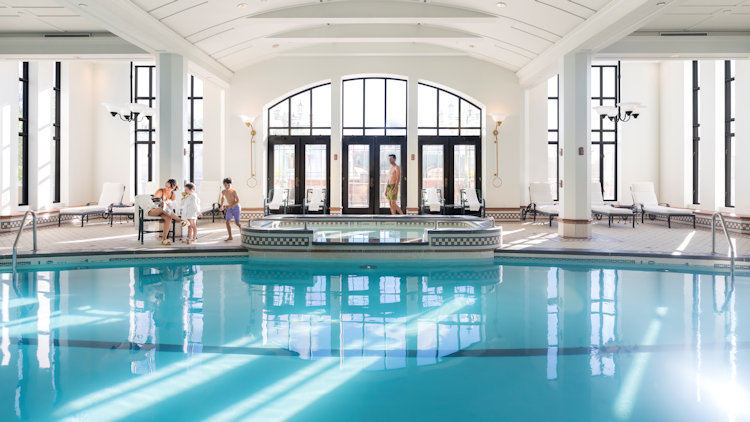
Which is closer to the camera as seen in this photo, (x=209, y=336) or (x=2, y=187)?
(x=209, y=336)

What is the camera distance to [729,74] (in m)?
11.4

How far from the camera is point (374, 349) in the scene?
3736 millimetres

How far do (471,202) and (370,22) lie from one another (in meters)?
5.33

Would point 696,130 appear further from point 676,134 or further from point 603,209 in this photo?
point 603,209

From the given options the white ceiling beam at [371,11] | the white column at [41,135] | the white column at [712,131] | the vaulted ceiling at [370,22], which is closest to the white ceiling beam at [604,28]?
the vaulted ceiling at [370,22]

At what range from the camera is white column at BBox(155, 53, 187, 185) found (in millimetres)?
9164

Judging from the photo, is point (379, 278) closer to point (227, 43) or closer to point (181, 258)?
point (181, 258)

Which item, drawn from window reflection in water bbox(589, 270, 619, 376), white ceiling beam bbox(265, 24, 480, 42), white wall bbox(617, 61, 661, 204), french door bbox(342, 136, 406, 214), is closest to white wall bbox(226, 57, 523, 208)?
french door bbox(342, 136, 406, 214)

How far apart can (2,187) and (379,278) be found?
825 cm

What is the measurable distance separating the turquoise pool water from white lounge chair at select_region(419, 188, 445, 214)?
6452mm

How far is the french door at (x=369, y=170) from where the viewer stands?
44.4 feet

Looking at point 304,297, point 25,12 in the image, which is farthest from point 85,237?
point 304,297

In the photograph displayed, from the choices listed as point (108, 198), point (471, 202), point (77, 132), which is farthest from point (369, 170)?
point (77, 132)

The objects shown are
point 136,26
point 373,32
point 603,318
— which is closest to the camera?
point 603,318
